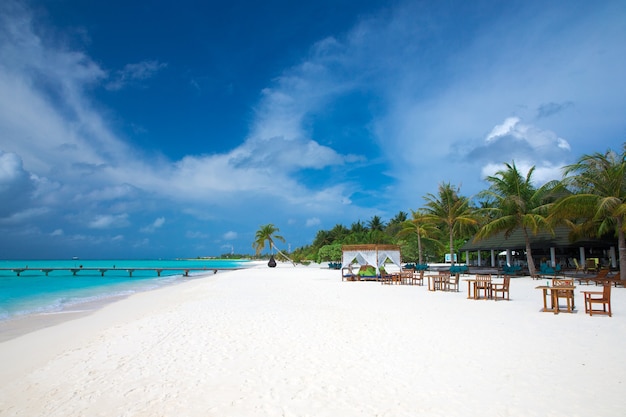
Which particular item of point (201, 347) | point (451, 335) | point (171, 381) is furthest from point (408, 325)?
point (171, 381)

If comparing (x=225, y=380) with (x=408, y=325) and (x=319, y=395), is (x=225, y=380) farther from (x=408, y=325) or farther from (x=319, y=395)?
(x=408, y=325)

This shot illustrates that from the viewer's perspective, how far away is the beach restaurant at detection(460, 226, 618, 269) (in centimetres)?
2128

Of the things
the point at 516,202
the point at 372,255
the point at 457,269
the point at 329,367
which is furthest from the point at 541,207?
the point at 329,367

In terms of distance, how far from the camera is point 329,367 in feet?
16.3

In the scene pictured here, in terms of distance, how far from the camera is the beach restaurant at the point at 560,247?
21281 mm

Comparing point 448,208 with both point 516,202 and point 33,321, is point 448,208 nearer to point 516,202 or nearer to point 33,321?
point 516,202

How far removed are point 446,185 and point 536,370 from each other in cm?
2346

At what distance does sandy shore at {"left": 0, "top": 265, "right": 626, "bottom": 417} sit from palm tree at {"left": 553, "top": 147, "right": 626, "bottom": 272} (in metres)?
8.98

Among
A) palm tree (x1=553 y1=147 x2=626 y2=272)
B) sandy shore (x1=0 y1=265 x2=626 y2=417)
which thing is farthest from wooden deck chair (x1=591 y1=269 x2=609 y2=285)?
sandy shore (x1=0 y1=265 x2=626 y2=417)

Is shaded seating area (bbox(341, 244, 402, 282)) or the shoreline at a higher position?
shaded seating area (bbox(341, 244, 402, 282))

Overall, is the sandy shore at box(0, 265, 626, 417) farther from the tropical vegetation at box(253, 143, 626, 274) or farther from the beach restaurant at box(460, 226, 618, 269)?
the beach restaurant at box(460, 226, 618, 269)

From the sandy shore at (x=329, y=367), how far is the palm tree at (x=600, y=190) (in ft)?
29.5

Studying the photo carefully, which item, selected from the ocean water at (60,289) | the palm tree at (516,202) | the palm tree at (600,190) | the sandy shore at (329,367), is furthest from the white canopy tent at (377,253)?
the ocean water at (60,289)

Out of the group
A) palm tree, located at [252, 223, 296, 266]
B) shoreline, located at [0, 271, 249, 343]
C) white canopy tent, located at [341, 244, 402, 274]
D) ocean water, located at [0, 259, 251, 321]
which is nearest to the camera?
shoreline, located at [0, 271, 249, 343]
